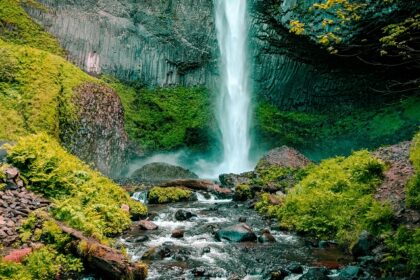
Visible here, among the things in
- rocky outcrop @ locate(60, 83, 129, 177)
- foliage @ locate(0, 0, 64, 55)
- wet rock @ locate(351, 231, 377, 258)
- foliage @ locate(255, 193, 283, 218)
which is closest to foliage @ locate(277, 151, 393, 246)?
foliage @ locate(255, 193, 283, 218)

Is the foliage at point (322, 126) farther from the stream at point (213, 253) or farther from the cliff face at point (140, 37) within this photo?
the stream at point (213, 253)

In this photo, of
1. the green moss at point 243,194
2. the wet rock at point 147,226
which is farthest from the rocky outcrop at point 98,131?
the wet rock at point 147,226

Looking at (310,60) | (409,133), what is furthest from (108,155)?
(409,133)

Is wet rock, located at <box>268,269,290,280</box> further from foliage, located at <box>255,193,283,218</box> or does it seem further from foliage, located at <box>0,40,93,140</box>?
foliage, located at <box>0,40,93,140</box>

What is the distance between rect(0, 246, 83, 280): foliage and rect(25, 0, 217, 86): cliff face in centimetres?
2533

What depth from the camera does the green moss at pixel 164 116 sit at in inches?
1183

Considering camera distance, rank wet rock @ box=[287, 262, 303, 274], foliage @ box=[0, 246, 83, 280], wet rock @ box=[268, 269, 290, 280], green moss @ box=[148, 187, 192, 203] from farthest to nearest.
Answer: green moss @ box=[148, 187, 192, 203] → wet rock @ box=[287, 262, 303, 274] → wet rock @ box=[268, 269, 290, 280] → foliage @ box=[0, 246, 83, 280]

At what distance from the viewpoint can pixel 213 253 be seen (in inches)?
307

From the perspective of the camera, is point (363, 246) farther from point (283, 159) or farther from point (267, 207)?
point (283, 159)

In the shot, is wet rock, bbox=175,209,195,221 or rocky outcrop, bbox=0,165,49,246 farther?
wet rock, bbox=175,209,195,221

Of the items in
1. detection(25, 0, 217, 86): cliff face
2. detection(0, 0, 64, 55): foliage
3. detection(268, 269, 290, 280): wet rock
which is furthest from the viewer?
detection(25, 0, 217, 86): cliff face

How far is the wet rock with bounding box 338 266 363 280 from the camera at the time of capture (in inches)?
243

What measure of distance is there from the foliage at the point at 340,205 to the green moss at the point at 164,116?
18.8 m

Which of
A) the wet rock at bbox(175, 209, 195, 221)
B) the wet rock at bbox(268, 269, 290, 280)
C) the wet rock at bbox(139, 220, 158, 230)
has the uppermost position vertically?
the wet rock at bbox(175, 209, 195, 221)
